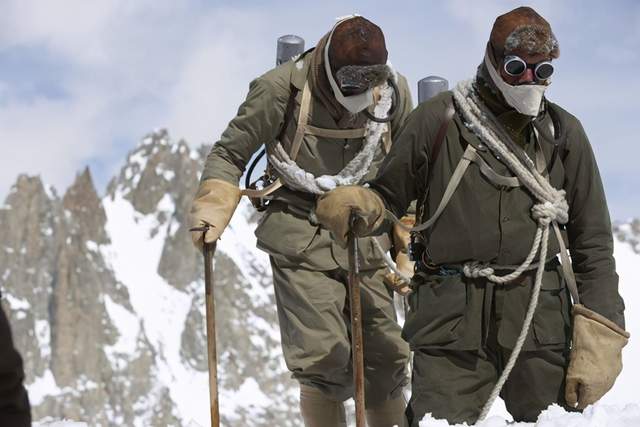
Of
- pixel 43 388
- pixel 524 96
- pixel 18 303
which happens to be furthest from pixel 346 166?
pixel 18 303

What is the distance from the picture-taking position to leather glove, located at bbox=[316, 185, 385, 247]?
17.9 feet

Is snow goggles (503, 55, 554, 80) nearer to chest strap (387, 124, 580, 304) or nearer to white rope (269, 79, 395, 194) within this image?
chest strap (387, 124, 580, 304)

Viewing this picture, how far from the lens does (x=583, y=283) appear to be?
17.8 ft

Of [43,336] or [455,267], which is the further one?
[43,336]

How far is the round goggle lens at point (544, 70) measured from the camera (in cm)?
522

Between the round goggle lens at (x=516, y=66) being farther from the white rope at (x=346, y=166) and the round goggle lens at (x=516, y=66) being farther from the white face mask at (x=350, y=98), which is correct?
the white rope at (x=346, y=166)

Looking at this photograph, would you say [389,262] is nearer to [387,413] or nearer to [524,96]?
[387,413]

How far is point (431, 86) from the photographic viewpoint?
795 cm

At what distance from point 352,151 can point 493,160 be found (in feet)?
5.41

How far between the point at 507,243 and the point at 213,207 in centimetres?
184

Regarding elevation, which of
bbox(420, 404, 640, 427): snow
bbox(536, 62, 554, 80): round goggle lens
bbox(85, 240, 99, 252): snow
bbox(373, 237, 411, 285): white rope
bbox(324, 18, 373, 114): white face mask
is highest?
bbox(85, 240, 99, 252): snow

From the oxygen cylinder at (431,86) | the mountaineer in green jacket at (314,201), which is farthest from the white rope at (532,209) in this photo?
the oxygen cylinder at (431,86)

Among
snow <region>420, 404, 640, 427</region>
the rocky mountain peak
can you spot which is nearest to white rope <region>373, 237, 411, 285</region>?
snow <region>420, 404, 640, 427</region>

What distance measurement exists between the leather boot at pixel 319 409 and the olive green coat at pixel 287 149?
784 mm
